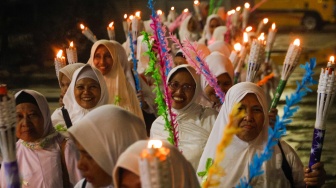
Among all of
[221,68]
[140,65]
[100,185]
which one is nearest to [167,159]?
[100,185]

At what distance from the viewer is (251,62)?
252 inches

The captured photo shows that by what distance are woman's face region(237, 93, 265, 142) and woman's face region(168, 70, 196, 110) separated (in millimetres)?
1521

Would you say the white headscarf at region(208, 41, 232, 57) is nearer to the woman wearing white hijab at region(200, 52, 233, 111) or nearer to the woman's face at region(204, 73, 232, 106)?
the woman wearing white hijab at region(200, 52, 233, 111)

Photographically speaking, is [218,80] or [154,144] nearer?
[154,144]

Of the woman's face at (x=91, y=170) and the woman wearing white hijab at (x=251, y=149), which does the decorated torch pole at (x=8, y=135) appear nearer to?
the woman's face at (x=91, y=170)

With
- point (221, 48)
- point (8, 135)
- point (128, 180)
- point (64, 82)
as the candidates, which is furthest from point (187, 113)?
point (221, 48)

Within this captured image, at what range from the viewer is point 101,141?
3.83m

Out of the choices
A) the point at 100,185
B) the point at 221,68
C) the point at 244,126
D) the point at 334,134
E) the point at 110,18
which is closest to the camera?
the point at 100,185

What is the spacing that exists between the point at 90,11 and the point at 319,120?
556 inches

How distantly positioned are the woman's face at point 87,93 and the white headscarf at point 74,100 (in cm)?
4

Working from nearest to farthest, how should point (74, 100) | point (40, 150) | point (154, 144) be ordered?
point (154, 144), point (40, 150), point (74, 100)

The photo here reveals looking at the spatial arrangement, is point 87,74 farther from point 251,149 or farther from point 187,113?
point 251,149

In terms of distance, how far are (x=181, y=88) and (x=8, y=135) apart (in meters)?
3.07

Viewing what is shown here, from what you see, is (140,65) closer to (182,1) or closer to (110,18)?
(110,18)
